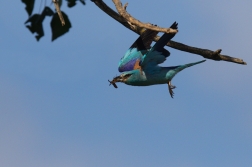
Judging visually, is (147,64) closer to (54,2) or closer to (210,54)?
(210,54)

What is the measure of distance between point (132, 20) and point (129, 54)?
2442mm

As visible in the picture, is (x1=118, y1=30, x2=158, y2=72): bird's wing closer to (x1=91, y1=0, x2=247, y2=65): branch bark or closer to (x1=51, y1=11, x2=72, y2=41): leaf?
(x1=91, y1=0, x2=247, y2=65): branch bark

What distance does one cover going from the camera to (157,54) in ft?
24.1

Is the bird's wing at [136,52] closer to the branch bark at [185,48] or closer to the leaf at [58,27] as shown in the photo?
the branch bark at [185,48]

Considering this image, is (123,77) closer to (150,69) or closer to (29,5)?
(150,69)

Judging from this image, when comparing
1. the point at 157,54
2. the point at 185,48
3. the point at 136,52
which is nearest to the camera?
the point at 185,48

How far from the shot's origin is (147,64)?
7492 millimetres

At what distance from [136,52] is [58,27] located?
537cm

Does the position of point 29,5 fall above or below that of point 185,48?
below

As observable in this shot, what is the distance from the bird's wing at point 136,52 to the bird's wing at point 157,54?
0.72ft

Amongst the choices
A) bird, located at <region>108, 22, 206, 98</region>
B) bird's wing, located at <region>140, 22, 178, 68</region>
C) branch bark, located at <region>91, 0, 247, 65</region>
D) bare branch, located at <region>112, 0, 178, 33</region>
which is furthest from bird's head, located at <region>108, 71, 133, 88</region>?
bare branch, located at <region>112, 0, 178, 33</region>

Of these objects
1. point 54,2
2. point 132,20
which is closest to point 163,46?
point 132,20

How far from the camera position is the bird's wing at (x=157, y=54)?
280 inches

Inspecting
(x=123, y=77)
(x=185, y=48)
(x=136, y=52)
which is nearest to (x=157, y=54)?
(x=185, y=48)
